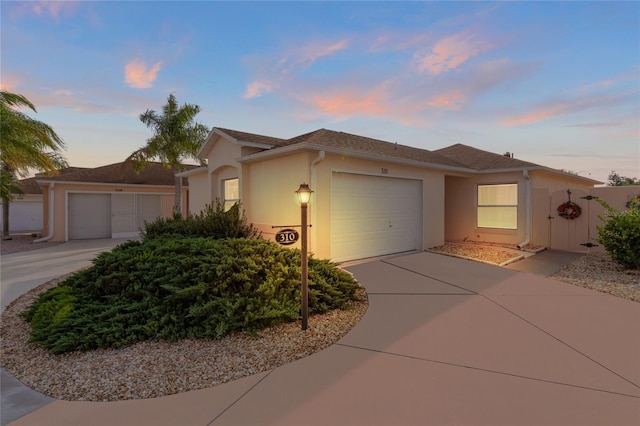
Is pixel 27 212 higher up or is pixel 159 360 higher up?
pixel 27 212

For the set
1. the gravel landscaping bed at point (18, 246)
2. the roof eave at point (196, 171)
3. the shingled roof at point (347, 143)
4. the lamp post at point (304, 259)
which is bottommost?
the gravel landscaping bed at point (18, 246)

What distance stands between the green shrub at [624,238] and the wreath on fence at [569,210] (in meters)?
2.09

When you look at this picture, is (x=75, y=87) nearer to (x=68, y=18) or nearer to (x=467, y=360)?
(x=68, y=18)

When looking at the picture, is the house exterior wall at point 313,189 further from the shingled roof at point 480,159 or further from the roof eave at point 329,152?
the shingled roof at point 480,159

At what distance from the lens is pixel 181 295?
414cm

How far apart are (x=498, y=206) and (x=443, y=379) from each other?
10351 millimetres

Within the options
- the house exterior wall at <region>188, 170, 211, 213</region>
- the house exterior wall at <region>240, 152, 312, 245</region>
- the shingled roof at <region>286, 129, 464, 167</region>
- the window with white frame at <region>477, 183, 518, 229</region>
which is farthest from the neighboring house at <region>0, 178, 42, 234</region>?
the window with white frame at <region>477, 183, 518, 229</region>

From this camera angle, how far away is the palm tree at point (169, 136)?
14.2 metres

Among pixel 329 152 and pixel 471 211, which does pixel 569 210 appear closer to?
pixel 471 211

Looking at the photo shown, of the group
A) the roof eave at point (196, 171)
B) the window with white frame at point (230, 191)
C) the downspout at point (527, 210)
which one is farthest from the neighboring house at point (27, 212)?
the downspout at point (527, 210)

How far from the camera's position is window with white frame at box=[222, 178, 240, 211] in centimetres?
1051

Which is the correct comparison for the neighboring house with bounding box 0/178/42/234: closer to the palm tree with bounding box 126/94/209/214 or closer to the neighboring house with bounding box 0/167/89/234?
the neighboring house with bounding box 0/167/89/234

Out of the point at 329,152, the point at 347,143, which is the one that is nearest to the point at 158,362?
the point at 329,152

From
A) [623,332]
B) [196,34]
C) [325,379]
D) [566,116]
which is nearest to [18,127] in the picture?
[196,34]
